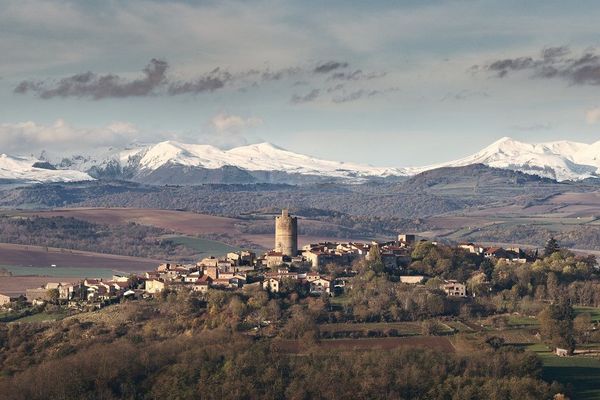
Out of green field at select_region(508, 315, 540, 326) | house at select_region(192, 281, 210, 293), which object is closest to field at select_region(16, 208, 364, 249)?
house at select_region(192, 281, 210, 293)

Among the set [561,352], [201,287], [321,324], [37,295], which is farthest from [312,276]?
[561,352]

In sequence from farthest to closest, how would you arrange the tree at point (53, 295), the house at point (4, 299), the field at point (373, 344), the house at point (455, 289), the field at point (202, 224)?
the field at point (202, 224) < the house at point (4, 299) < the tree at point (53, 295) < the house at point (455, 289) < the field at point (373, 344)

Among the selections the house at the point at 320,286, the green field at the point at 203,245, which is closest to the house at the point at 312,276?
the house at the point at 320,286

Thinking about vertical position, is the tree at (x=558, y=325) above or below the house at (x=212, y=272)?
below

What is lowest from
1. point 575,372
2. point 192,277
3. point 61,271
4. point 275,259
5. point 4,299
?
point 575,372

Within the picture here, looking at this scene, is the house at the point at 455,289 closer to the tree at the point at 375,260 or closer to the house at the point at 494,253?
the tree at the point at 375,260

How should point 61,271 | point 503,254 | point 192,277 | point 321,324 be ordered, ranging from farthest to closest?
point 61,271
point 503,254
point 192,277
point 321,324

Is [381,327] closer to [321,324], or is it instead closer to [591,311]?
[321,324]

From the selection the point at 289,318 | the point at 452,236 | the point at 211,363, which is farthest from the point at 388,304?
the point at 452,236
